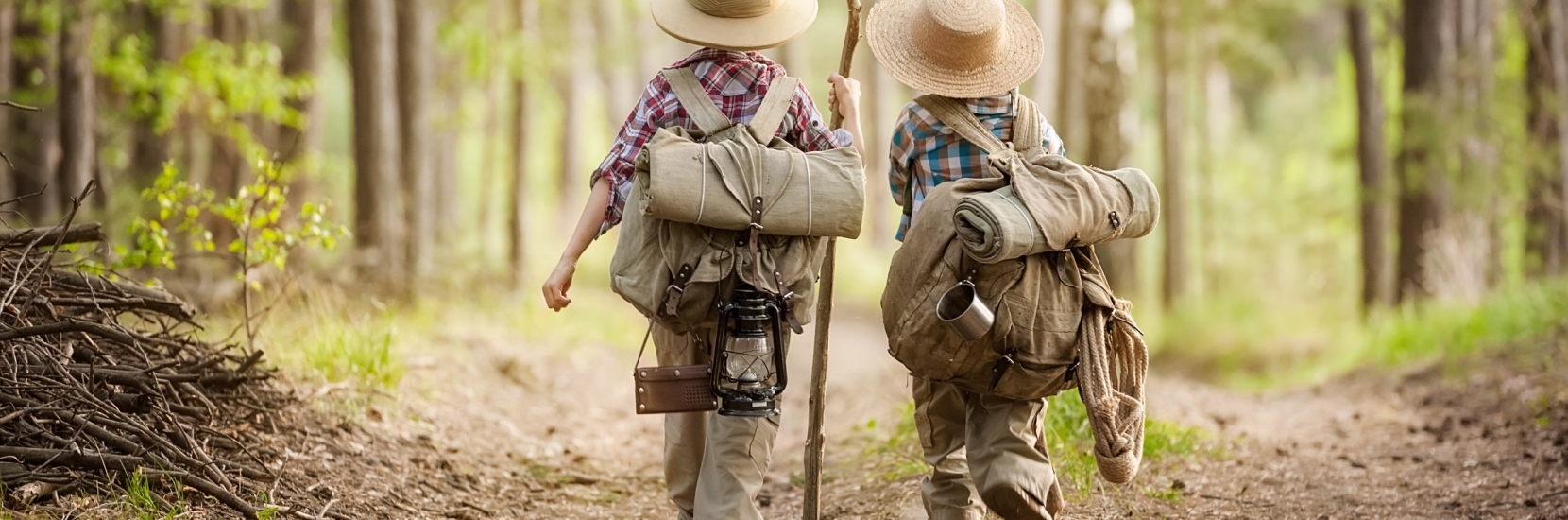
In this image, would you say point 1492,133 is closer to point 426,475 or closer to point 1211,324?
point 1211,324

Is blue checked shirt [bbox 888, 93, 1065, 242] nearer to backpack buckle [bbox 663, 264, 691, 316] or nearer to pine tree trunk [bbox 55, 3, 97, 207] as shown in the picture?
backpack buckle [bbox 663, 264, 691, 316]

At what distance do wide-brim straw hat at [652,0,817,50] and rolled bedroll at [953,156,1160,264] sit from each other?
0.80 metres

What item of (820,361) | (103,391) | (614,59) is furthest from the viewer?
(614,59)

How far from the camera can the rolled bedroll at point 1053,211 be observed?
3385mm

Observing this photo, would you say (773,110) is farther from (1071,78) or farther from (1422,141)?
(1071,78)

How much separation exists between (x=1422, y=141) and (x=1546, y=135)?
3.61 feet

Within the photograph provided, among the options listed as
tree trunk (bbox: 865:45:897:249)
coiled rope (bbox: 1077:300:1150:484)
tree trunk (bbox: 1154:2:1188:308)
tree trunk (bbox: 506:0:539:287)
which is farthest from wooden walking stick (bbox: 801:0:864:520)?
tree trunk (bbox: 865:45:897:249)

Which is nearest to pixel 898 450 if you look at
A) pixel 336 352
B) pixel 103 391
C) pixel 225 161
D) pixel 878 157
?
pixel 336 352

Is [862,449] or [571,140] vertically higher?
[571,140]

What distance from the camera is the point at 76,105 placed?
8.61 metres

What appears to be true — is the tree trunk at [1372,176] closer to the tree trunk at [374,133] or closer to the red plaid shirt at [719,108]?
the tree trunk at [374,133]

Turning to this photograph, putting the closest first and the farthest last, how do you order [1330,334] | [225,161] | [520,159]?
[225,161] < [1330,334] < [520,159]

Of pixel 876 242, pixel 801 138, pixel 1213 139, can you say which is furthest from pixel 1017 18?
pixel 1213 139

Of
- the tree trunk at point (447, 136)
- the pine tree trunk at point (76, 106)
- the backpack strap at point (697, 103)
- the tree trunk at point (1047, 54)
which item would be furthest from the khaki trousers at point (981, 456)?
the tree trunk at point (1047, 54)
